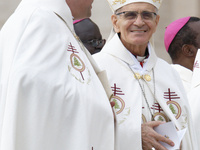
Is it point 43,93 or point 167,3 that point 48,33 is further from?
point 167,3

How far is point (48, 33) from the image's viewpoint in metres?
4.27

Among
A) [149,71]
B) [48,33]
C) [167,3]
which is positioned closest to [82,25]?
[149,71]

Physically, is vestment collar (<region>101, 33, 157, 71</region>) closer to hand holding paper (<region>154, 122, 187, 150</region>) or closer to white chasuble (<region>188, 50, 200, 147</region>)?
hand holding paper (<region>154, 122, 187, 150</region>)

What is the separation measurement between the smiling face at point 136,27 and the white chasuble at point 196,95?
0.97 meters

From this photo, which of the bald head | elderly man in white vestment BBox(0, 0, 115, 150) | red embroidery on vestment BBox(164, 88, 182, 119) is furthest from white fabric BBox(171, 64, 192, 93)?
elderly man in white vestment BBox(0, 0, 115, 150)

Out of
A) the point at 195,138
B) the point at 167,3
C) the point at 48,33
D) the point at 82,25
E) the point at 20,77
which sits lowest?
the point at 195,138

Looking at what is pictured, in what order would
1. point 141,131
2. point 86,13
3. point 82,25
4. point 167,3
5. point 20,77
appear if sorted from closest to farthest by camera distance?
1. point 20,77
2. point 86,13
3. point 141,131
4. point 82,25
5. point 167,3

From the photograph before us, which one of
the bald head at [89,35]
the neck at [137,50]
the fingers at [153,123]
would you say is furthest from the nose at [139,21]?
the bald head at [89,35]

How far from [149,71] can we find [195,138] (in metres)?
0.71

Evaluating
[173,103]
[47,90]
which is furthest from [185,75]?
[47,90]

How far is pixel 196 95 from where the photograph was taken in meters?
6.36

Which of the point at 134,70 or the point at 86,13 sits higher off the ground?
the point at 86,13

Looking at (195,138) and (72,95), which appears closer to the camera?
(72,95)

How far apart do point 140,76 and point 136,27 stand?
0.41m
